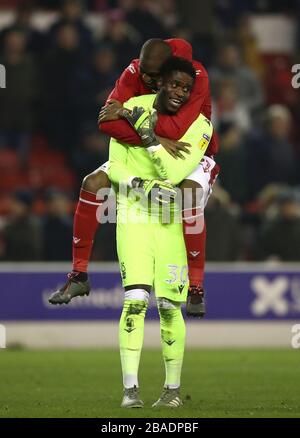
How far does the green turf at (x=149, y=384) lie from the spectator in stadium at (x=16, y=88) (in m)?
4.25

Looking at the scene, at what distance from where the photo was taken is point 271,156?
1770cm

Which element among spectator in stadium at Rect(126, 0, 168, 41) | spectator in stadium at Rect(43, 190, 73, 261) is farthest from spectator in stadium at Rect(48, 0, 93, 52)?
spectator in stadium at Rect(43, 190, 73, 261)

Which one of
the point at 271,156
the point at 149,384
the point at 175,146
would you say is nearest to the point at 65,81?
the point at 271,156

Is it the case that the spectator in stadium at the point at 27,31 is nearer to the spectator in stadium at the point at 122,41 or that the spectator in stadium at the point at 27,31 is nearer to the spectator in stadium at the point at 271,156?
the spectator in stadium at the point at 122,41

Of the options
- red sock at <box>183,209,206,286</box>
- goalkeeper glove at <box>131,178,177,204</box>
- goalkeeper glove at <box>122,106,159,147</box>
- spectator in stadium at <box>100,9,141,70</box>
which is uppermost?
spectator in stadium at <box>100,9,141,70</box>

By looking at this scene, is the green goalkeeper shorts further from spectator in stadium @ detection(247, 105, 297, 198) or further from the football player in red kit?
spectator in stadium @ detection(247, 105, 297, 198)

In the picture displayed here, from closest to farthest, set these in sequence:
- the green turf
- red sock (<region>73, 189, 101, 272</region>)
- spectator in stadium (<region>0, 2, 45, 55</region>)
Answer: the green turf < red sock (<region>73, 189, 101, 272</region>) < spectator in stadium (<region>0, 2, 45, 55</region>)

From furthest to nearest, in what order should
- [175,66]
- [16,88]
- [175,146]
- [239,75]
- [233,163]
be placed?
[239,75] → [16,88] → [233,163] → [175,146] → [175,66]

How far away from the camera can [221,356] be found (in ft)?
47.2

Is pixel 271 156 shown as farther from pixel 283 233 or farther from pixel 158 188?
pixel 158 188

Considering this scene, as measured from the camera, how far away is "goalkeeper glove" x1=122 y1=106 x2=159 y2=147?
903 cm

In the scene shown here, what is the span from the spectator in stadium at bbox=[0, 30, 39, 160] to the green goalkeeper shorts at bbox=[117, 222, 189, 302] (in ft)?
29.9

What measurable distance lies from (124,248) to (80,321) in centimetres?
676

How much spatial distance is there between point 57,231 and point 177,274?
7457mm
